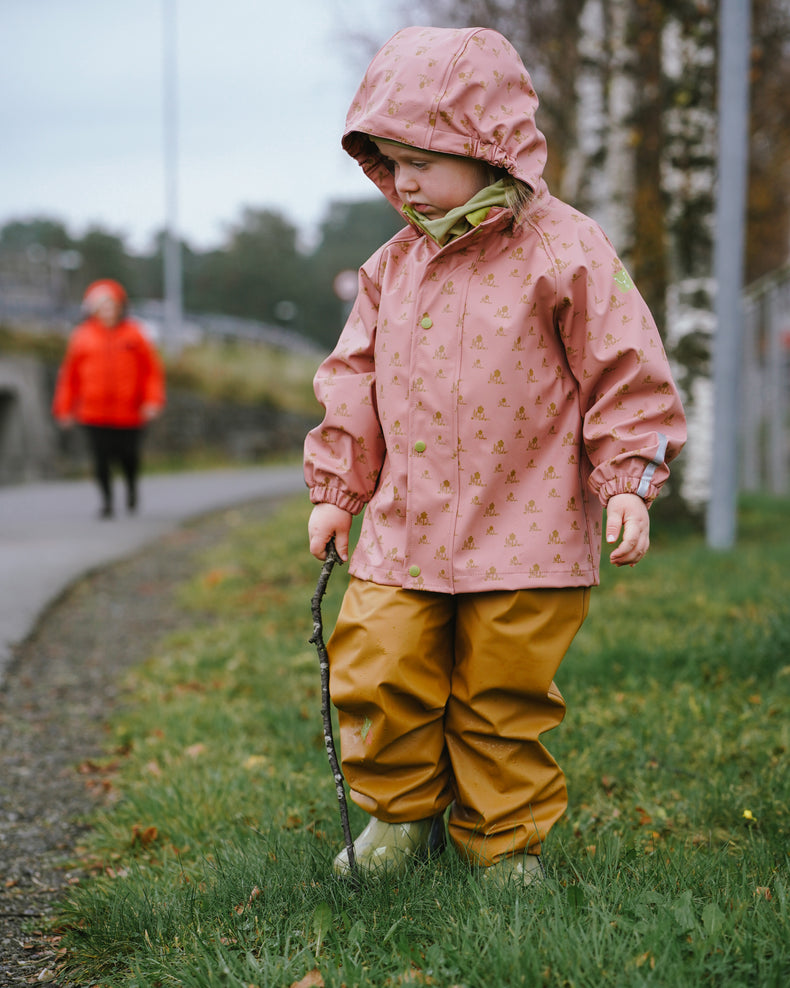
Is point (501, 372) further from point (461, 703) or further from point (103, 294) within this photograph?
point (103, 294)

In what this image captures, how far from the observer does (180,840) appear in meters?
2.67

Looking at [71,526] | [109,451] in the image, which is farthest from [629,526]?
[109,451]

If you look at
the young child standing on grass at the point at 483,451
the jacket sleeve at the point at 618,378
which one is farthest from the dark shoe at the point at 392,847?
the jacket sleeve at the point at 618,378

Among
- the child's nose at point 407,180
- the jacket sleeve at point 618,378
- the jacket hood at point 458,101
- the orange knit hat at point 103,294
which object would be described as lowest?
the jacket sleeve at point 618,378

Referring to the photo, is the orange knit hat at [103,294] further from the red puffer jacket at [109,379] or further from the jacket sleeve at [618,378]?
the jacket sleeve at [618,378]

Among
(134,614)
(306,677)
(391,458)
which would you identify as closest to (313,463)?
(391,458)

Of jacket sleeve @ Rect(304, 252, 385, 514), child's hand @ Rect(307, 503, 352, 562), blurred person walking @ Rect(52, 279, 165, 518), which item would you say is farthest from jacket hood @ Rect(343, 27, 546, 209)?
blurred person walking @ Rect(52, 279, 165, 518)

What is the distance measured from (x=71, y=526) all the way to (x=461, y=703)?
6983mm

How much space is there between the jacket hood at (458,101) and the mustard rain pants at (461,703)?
885mm

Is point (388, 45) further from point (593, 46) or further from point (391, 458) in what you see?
point (593, 46)

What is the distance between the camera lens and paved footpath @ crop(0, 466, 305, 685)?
5676 millimetres

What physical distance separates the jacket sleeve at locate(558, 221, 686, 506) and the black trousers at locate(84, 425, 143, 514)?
24.2 ft

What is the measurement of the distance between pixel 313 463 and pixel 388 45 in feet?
2.94

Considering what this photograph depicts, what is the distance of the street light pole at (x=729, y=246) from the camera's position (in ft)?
21.4
